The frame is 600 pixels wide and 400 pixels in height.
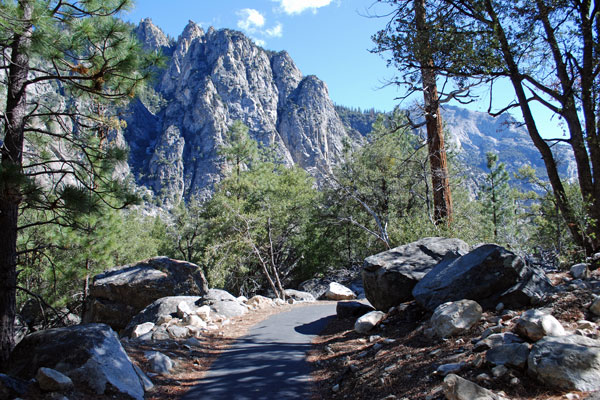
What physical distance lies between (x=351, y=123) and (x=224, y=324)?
15578 centimetres

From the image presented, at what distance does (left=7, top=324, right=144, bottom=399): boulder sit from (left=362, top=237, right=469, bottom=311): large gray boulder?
4428 millimetres

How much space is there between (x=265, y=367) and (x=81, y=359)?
2.61 metres

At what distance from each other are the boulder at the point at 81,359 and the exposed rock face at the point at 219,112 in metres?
98.5

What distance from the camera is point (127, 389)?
14.5ft

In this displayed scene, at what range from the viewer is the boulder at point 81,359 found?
4.21 meters

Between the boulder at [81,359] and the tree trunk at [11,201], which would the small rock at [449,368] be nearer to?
the boulder at [81,359]

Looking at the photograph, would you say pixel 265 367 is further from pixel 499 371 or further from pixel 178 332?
pixel 499 371

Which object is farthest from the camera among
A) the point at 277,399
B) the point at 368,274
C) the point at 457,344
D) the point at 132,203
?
the point at 368,274

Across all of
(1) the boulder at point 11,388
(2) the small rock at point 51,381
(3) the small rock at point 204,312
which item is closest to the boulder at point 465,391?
(2) the small rock at point 51,381

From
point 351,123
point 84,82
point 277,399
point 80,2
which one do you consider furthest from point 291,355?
point 351,123

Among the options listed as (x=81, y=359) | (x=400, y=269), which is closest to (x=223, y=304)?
(x=400, y=269)

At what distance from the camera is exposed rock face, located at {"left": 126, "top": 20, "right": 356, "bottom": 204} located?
113688mm

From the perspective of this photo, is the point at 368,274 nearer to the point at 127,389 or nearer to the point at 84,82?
the point at 127,389

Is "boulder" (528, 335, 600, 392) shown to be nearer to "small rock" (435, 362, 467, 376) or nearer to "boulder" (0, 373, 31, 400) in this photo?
"small rock" (435, 362, 467, 376)
